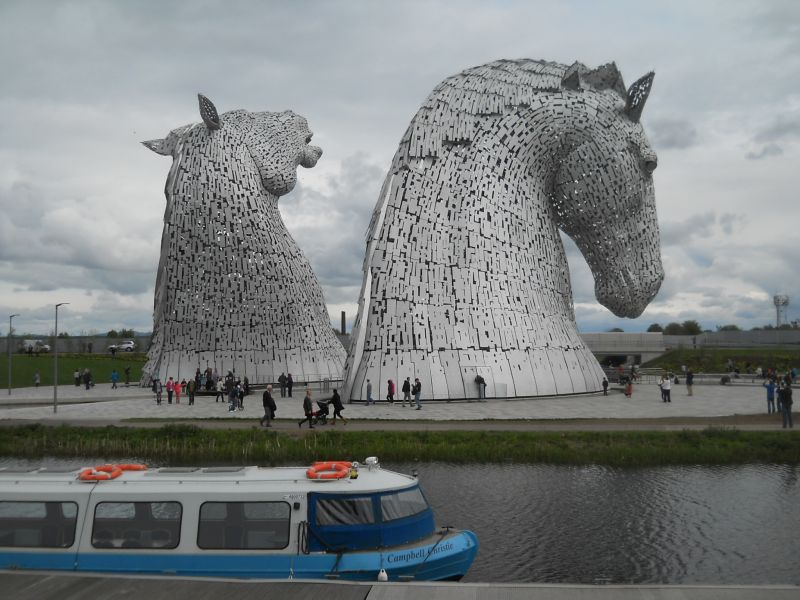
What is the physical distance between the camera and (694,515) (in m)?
13.4

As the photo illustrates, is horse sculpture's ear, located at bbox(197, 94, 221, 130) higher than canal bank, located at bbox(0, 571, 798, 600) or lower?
higher

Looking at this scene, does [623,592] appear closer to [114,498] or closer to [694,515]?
[114,498]

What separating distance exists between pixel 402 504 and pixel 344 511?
796mm

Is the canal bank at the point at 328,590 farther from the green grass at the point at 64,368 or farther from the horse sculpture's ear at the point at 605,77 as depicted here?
the green grass at the point at 64,368

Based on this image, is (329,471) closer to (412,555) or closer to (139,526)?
(412,555)

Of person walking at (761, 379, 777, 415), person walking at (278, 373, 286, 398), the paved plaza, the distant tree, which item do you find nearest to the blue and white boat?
the paved plaza

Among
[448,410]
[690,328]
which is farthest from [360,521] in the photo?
[690,328]

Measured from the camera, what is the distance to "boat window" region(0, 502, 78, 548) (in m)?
8.96

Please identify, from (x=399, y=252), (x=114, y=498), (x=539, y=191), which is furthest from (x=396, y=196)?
(x=114, y=498)

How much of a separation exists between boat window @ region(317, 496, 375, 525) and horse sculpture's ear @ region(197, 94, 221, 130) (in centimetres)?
3066

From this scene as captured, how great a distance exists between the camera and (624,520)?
13.1 meters

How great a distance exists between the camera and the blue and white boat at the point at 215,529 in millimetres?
8781

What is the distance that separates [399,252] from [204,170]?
13.0m

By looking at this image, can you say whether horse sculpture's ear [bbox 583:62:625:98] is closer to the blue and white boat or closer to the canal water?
the canal water
